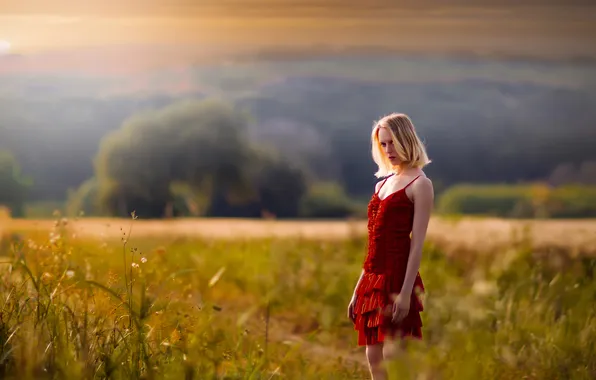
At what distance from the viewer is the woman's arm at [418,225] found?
11.3 ft

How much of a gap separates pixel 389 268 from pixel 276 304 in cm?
279

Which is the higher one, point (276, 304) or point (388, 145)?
point (388, 145)

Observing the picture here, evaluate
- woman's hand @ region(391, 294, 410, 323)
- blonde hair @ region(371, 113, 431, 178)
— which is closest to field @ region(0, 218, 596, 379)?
woman's hand @ region(391, 294, 410, 323)

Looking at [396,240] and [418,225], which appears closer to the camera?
[418,225]

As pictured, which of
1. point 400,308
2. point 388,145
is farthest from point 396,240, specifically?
point 388,145

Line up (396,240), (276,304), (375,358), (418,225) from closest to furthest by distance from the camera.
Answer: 1. (418,225)
2. (396,240)
3. (375,358)
4. (276,304)

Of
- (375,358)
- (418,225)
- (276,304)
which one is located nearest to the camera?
(418,225)

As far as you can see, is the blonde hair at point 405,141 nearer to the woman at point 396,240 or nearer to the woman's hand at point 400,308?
the woman at point 396,240

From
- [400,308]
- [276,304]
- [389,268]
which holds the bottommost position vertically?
[276,304]

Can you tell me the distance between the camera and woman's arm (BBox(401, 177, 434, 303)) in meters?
3.45

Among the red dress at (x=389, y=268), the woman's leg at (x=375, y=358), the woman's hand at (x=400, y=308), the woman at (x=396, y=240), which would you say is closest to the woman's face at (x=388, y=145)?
the woman at (x=396, y=240)

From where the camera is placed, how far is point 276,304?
623cm

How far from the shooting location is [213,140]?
14.4 meters

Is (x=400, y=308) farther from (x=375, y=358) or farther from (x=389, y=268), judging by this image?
(x=375, y=358)
